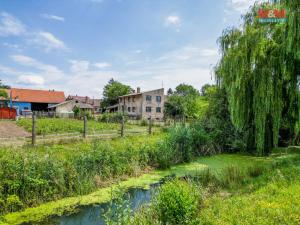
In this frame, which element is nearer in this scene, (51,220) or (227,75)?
(51,220)

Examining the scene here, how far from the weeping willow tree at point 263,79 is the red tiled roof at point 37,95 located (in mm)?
40171

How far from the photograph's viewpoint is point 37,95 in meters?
45.1

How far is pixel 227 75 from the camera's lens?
1054 centimetres

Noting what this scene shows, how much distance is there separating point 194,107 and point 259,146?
34.8 m

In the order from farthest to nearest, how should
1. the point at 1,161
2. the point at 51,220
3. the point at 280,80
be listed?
1. the point at 280,80
2. the point at 1,161
3. the point at 51,220

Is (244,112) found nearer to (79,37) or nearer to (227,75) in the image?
(227,75)

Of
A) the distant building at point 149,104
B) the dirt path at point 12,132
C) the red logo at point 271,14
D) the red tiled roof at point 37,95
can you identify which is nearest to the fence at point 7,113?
the dirt path at point 12,132

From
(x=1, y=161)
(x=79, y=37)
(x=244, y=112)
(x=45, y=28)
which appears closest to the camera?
(x=1, y=161)

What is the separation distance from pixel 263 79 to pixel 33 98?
42.3 m

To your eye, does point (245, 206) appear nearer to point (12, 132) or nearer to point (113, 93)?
point (12, 132)

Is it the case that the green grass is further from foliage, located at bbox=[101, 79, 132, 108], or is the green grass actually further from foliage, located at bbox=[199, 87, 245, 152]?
foliage, located at bbox=[101, 79, 132, 108]

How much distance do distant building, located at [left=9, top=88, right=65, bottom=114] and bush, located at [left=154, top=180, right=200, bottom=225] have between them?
135ft


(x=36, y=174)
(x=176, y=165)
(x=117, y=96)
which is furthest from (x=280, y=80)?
(x=117, y=96)

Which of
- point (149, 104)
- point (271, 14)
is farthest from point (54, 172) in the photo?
point (149, 104)
